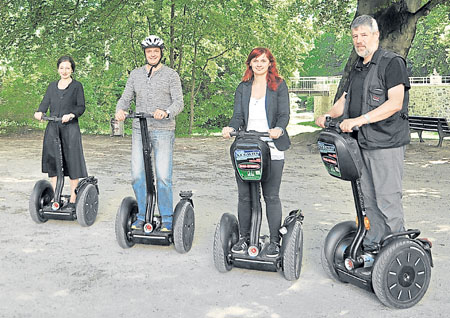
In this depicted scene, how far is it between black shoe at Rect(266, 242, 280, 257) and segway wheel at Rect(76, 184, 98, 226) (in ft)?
8.22

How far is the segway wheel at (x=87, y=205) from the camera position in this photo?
6.54m

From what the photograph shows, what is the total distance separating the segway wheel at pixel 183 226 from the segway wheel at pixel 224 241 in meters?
0.64

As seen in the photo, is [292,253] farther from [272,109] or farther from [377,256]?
[272,109]

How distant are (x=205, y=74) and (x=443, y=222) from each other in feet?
61.6

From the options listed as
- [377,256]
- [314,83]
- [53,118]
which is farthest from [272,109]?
[314,83]

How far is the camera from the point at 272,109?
500cm

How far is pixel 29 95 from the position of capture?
21312 millimetres

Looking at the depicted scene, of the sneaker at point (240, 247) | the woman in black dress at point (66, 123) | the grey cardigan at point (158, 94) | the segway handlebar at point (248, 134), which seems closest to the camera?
the segway handlebar at point (248, 134)

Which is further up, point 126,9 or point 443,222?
point 126,9

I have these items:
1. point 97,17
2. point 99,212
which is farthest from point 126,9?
point 99,212

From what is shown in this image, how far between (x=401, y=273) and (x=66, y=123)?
4149mm

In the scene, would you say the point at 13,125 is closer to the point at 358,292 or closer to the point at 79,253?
the point at 79,253

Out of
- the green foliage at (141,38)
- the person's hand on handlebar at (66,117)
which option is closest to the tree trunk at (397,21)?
the green foliage at (141,38)

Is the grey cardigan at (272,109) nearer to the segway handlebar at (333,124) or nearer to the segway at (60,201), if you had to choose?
the segway handlebar at (333,124)
